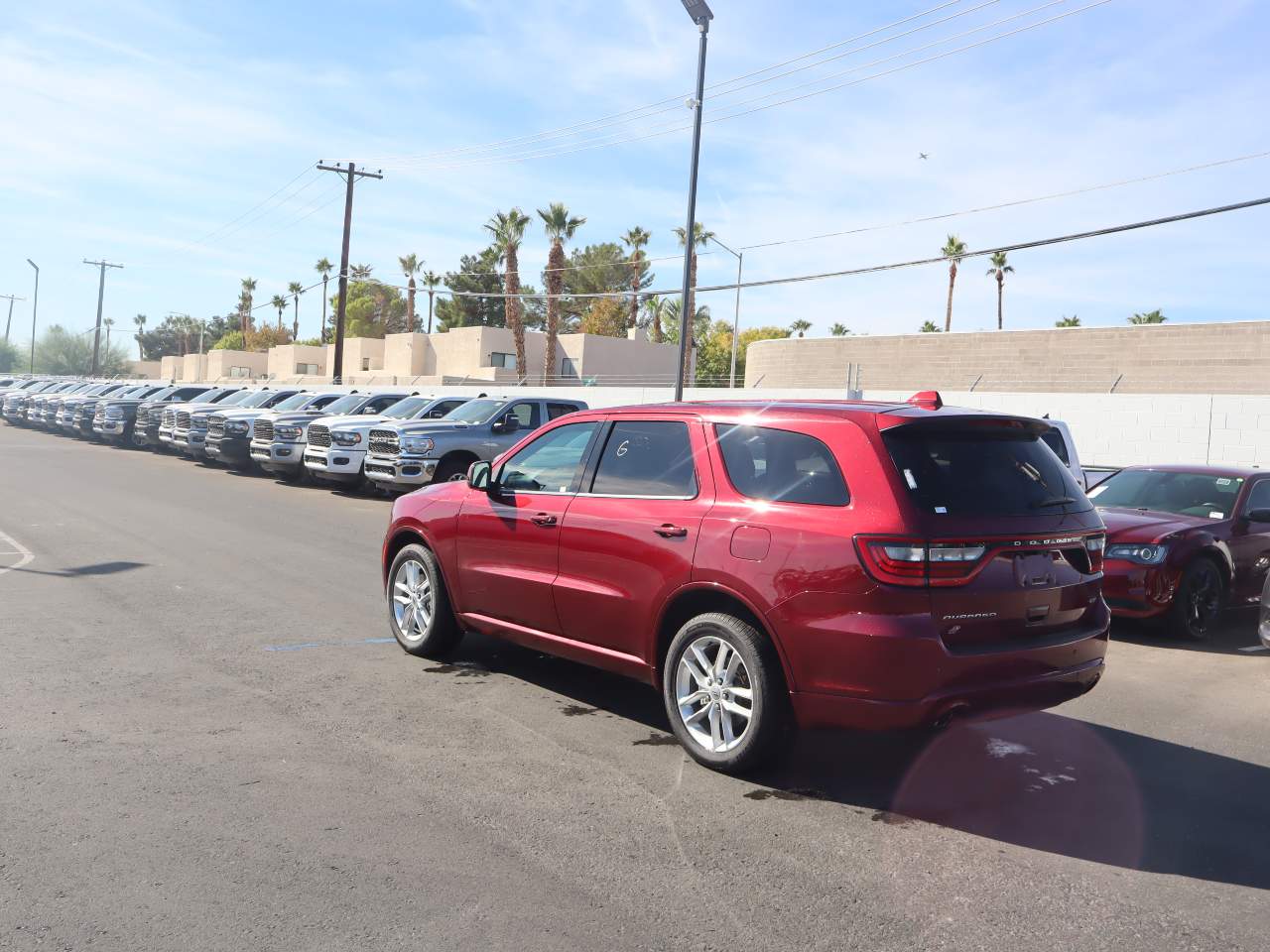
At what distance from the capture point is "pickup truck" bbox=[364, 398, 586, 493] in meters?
17.8

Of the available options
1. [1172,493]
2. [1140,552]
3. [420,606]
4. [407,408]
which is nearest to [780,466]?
[420,606]

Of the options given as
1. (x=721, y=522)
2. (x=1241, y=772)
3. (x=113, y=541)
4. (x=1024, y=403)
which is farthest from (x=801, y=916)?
(x=1024, y=403)

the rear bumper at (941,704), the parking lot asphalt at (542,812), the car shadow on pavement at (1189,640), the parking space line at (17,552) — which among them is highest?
the rear bumper at (941,704)

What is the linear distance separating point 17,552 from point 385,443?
7609mm

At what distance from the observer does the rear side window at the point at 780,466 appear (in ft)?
16.2

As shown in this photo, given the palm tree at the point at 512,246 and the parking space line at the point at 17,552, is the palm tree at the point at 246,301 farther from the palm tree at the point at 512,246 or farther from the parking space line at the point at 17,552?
the parking space line at the point at 17,552

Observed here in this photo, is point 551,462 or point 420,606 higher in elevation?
point 551,462

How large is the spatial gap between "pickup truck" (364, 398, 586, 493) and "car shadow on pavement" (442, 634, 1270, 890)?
38.0 feet

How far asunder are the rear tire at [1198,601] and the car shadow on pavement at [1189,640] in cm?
9

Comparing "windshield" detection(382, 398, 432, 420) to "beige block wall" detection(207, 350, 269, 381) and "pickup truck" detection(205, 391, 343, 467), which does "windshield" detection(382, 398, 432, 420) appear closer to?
"pickup truck" detection(205, 391, 343, 467)

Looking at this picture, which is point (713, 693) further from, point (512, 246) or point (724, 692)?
point (512, 246)

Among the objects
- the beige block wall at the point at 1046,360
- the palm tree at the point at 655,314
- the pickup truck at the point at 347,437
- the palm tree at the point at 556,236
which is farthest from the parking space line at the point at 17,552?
the palm tree at the point at 655,314

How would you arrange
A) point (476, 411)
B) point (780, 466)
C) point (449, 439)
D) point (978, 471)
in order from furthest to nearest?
point (476, 411) < point (449, 439) < point (780, 466) < point (978, 471)

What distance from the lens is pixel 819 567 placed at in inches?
187
